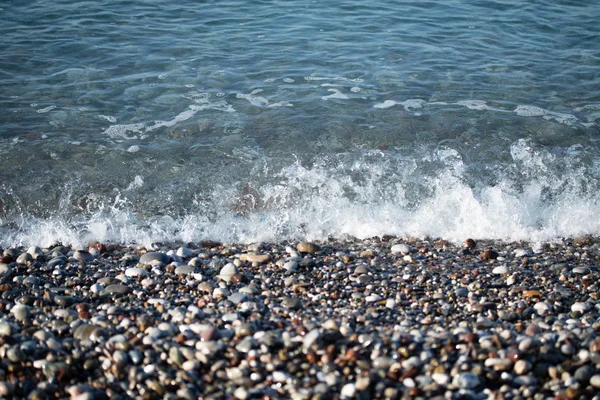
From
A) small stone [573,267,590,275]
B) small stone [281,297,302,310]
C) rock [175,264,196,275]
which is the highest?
small stone [281,297,302,310]

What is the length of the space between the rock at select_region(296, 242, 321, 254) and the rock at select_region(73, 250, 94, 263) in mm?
2083

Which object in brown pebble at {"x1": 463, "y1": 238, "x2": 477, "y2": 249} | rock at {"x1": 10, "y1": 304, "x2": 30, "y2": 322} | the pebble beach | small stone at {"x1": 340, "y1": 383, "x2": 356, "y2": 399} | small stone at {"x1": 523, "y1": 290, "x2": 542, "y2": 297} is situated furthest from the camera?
brown pebble at {"x1": 463, "y1": 238, "x2": 477, "y2": 249}

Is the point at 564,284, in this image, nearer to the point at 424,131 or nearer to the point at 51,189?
the point at 424,131

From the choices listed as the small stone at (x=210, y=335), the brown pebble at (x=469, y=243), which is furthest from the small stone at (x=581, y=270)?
the small stone at (x=210, y=335)

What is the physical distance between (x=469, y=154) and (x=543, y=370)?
504cm

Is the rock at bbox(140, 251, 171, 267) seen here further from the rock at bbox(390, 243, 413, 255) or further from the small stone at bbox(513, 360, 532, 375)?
the small stone at bbox(513, 360, 532, 375)

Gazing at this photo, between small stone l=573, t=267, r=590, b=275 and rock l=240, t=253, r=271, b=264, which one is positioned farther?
rock l=240, t=253, r=271, b=264

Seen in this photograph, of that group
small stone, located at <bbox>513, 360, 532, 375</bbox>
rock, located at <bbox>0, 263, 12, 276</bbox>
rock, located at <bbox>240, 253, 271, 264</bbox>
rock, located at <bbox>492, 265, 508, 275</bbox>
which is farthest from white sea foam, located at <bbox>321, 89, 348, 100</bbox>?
small stone, located at <bbox>513, 360, 532, 375</bbox>

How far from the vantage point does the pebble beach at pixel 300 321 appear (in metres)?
4.22

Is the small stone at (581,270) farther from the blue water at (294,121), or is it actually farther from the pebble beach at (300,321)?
the blue water at (294,121)

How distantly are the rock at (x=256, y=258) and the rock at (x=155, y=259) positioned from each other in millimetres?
732

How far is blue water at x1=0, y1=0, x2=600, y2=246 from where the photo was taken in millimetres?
7547

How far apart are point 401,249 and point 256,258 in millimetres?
1521

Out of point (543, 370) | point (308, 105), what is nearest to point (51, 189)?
point (308, 105)
